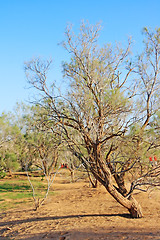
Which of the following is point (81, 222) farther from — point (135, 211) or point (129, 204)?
point (135, 211)

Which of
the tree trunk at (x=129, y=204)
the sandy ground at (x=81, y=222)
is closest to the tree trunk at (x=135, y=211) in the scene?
the tree trunk at (x=129, y=204)

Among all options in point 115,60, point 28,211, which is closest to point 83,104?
point 115,60

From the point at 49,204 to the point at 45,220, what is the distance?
8.46 feet

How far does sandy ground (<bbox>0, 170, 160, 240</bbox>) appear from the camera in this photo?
5.39 m

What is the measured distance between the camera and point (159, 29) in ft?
24.0

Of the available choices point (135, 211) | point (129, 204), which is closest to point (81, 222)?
point (129, 204)

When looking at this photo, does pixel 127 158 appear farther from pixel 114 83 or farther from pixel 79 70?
pixel 79 70

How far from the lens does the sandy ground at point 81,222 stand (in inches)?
212

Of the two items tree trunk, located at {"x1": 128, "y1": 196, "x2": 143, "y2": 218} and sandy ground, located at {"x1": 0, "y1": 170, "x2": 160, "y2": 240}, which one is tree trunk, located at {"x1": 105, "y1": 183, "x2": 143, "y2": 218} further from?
sandy ground, located at {"x1": 0, "y1": 170, "x2": 160, "y2": 240}

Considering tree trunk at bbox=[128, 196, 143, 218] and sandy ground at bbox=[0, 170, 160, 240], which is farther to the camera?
tree trunk at bbox=[128, 196, 143, 218]

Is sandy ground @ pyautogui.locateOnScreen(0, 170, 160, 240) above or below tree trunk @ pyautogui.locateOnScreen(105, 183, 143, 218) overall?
below

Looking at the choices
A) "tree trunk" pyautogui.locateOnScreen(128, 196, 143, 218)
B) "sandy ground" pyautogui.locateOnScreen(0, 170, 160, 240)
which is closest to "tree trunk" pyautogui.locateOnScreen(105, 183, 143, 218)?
"tree trunk" pyautogui.locateOnScreen(128, 196, 143, 218)

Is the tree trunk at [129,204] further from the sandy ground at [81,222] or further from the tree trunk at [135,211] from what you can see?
the sandy ground at [81,222]

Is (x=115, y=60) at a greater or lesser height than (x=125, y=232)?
greater
